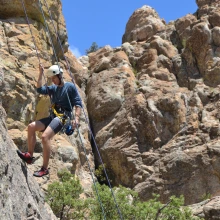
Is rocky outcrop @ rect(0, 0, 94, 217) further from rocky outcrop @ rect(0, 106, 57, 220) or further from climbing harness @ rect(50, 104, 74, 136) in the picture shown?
rocky outcrop @ rect(0, 106, 57, 220)

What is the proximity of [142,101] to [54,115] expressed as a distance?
21.6 meters

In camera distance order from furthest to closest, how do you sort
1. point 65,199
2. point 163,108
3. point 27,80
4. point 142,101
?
point 142,101
point 163,108
point 27,80
point 65,199

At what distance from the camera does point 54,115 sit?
8656mm

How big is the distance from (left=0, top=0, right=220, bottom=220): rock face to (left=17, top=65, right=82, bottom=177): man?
12.0 m

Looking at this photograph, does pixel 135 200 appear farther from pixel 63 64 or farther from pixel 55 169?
pixel 63 64

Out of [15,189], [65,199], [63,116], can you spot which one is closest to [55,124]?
[63,116]

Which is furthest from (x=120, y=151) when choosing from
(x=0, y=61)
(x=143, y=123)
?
(x=0, y=61)

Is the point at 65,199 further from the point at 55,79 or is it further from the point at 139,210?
the point at 55,79

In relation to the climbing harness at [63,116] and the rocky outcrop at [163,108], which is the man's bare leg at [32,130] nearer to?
the climbing harness at [63,116]

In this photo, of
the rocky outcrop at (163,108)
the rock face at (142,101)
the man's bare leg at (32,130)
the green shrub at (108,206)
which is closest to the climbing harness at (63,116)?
the man's bare leg at (32,130)

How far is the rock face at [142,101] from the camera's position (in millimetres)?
22859

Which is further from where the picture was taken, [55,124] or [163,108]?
[163,108]

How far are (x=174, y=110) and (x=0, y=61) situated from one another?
12.6 m

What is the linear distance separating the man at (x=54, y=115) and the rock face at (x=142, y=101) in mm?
12048
